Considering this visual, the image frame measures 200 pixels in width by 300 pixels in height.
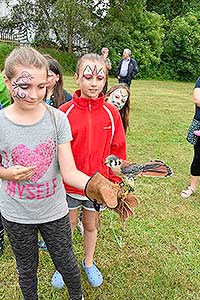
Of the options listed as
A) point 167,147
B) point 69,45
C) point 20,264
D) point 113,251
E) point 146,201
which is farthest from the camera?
point 69,45

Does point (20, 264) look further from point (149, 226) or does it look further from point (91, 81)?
point (149, 226)

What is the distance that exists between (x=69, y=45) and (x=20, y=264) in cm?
1868

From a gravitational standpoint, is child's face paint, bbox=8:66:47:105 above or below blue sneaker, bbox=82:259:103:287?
above

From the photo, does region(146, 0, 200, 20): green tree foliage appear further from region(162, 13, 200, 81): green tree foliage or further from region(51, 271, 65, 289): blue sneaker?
region(51, 271, 65, 289): blue sneaker

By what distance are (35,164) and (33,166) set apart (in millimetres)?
25

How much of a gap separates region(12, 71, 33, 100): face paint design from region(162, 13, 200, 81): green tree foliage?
2016cm

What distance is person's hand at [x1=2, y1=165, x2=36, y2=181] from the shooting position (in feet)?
5.65

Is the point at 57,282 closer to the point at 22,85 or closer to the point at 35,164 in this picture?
the point at 35,164

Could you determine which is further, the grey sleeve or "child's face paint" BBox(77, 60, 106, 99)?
"child's face paint" BBox(77, 60, 106, 99)

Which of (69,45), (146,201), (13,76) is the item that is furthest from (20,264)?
(69,45)

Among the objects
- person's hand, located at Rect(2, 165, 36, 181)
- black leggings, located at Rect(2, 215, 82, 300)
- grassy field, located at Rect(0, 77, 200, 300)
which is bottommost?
grassy field, located at Rect(0, 77, 200, 300)

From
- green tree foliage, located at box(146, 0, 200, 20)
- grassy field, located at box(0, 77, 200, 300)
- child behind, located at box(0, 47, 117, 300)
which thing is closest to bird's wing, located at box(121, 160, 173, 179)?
child behind, located at box(0, 47, 117, 300)

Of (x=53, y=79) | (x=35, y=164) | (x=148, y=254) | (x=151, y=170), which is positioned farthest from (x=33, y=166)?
(x=148, y=254)

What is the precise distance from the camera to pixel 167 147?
6.32 m
